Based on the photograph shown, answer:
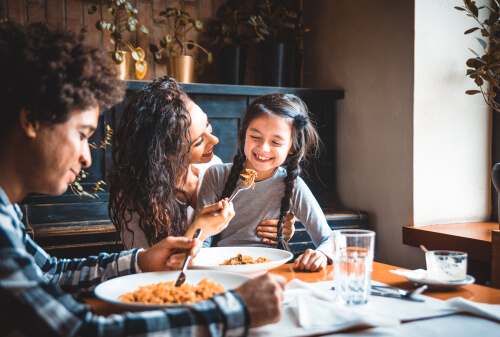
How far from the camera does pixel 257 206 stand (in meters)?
2.22

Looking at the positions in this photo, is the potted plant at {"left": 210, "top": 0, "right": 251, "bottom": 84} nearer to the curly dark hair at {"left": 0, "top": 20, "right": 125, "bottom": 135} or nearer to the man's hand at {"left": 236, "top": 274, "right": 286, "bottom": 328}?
the curly dark hair at {"left": 0, "top": 20, "right": 125, "bottom": 135}

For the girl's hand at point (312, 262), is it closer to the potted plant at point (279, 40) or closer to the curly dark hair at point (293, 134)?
the curly dark hair at point (293, 134)

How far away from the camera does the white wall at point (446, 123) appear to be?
2.73 metres

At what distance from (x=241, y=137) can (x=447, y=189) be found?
4.23 ft

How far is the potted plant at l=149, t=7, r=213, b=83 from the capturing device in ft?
10.0

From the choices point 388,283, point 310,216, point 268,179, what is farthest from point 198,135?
point 388,283

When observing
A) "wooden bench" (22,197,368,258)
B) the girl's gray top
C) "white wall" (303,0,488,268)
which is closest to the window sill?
"white wall" (303,0,488,268)

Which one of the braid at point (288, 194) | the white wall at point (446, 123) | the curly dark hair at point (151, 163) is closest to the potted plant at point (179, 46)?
the curly dark hair at point (151, 163)

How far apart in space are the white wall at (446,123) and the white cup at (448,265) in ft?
5.18

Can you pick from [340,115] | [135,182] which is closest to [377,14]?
[340,115]

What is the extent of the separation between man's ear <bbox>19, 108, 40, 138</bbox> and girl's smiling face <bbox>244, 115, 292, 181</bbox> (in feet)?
4.23

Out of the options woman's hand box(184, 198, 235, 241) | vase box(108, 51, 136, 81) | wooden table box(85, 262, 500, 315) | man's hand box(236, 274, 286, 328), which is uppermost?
vase box(108, 51, 136, 81)

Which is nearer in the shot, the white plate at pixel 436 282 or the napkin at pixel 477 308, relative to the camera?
the napkin at pixel 477 308

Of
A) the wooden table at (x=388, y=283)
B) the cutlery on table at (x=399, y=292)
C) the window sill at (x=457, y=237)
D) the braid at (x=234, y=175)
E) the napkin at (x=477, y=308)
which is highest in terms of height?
the braid at (x=234, y=175)
